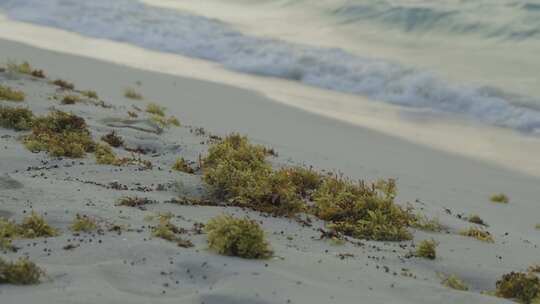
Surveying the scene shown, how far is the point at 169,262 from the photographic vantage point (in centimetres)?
454

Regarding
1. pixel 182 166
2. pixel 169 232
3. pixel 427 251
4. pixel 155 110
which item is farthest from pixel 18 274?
pixel 155 110

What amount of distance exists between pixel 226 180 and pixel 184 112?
507cm

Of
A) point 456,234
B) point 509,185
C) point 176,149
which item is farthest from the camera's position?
point 509,185

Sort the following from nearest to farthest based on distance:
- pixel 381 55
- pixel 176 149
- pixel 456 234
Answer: pixel 456 234 → pixel 176 149 → pixel 381 55

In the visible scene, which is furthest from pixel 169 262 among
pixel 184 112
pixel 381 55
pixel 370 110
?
pixel 381 55

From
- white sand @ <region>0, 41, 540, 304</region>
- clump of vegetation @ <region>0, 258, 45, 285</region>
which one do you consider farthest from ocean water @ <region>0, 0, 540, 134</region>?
clump of vegetation @ <region>0, 258, 45, 285</region>

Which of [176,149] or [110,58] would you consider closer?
[176,149]

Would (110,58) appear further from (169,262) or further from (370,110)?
(169,262)

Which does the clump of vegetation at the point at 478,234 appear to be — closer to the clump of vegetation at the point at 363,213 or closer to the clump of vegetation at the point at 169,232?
the clump of vegetation at the point at 363,213

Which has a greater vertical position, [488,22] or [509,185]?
[488,22]

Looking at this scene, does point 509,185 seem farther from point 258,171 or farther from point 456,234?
point 258,171

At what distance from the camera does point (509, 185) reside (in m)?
9.06

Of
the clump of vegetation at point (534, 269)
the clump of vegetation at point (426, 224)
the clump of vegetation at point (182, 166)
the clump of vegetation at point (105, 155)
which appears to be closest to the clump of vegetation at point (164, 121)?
the clump of vegetation at point (105, 155)

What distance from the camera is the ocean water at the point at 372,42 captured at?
1390 centimetres
